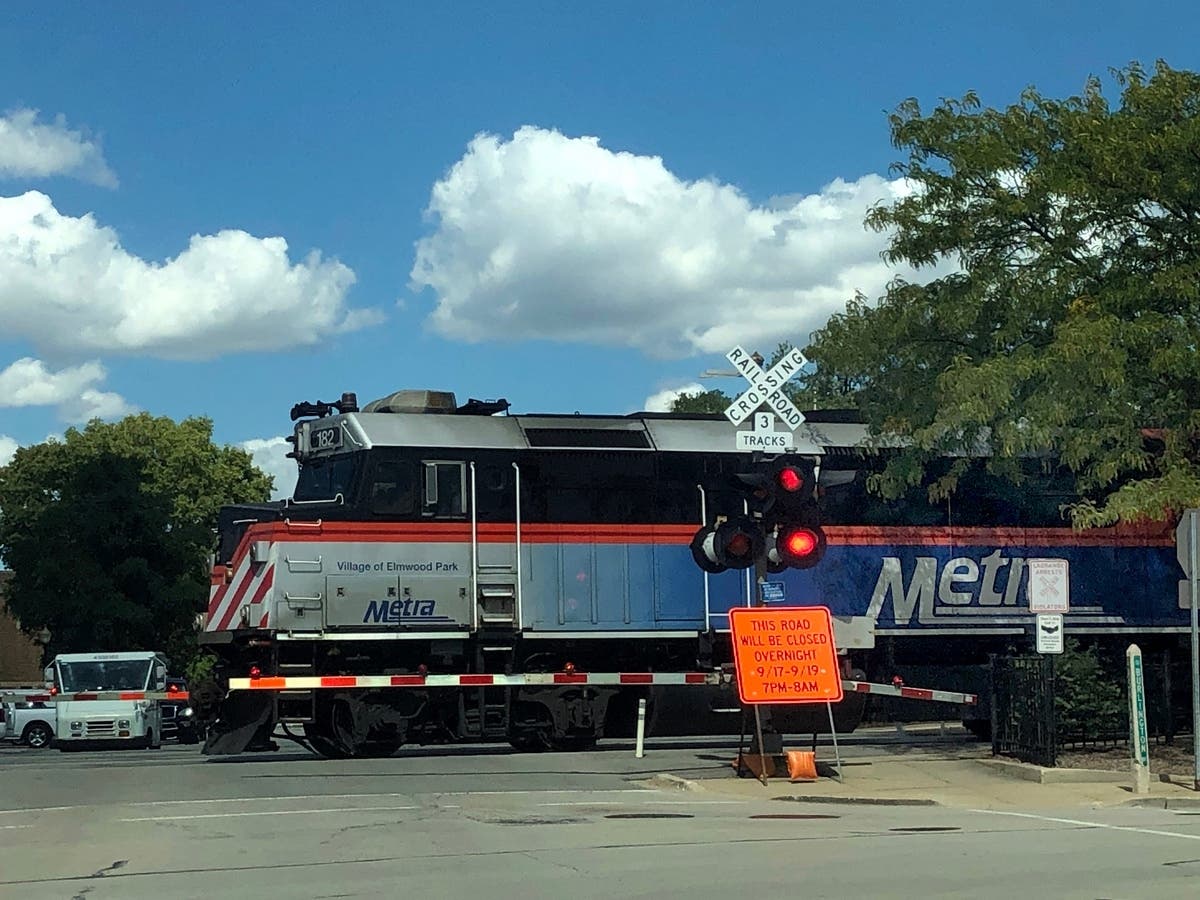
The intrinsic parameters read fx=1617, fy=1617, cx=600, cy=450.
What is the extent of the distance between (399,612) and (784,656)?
553 cm

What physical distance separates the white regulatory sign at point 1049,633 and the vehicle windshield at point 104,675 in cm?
2186

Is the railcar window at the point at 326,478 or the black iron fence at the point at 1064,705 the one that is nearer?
the black iron fence at the point at 1064,705

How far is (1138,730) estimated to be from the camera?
630 inches

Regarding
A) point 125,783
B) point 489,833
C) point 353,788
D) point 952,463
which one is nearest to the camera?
point 489,833

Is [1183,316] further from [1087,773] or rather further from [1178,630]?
[1178,630]

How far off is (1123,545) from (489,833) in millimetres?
14031

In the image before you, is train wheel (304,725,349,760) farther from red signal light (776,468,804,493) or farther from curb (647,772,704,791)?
red signal light (776,468,804,493)

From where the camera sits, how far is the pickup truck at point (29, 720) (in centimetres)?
3722

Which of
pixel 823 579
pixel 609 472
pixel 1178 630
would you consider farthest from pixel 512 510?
pixel 1178 630

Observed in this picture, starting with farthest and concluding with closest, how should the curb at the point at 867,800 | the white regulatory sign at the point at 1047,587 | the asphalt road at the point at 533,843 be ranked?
the white regulatory sign at the point at 1047,587 < the curb at the point at 867,800 < the asphalt road at the point at 533,843

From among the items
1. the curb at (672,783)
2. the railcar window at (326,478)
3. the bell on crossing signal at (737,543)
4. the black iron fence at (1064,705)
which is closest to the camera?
the bell on crossing signal at (737,543)

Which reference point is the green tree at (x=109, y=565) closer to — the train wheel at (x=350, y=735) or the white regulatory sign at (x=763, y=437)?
the train wheel at (x=350, y=735)

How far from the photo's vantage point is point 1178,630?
23656 millimetres

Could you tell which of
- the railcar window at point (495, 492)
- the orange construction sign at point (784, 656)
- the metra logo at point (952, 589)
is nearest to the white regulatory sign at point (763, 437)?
the orange construction sign at point (784, 656)
